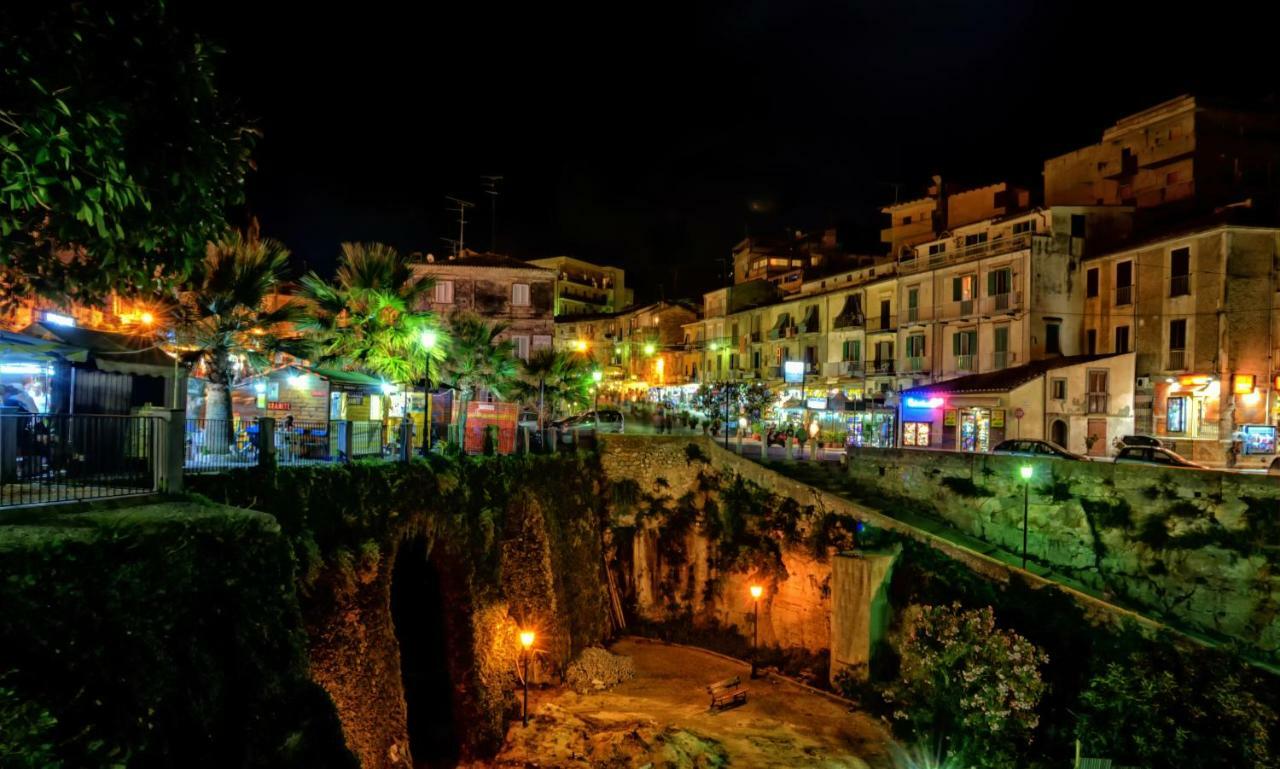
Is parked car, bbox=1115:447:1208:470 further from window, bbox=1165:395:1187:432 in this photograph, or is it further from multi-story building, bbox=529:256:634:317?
multi-story building, bbox=529:256:634:317

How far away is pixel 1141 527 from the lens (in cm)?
2131

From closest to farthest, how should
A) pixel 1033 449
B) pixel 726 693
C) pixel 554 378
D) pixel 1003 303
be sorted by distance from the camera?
pixel 726 693 → pixel 1033 449 → pixel 554 378 → pixel 1003 303

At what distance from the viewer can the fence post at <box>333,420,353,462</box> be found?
16312 mm

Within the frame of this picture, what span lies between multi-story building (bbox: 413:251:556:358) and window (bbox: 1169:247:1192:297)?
3103 centimetres

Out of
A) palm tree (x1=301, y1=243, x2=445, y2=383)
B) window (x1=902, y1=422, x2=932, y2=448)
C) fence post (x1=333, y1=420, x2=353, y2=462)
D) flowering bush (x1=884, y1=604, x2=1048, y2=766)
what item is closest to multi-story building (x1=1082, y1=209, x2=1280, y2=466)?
window (x1=902, y1=422, x2=932, y2=448)

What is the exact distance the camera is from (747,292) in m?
57.8

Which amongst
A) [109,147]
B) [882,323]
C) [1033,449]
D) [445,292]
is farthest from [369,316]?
[882,323]

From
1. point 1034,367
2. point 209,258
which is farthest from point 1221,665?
point 209,258

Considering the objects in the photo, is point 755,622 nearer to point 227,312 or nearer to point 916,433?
point 916,433

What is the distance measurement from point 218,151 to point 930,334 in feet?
121

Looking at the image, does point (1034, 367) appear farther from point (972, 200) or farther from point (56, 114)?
point (56, 114)

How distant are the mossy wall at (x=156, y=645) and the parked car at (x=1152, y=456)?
83.3ft

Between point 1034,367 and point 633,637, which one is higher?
point 1034,367

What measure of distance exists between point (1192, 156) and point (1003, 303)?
13408mm
